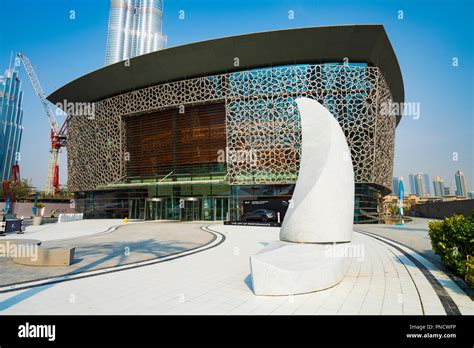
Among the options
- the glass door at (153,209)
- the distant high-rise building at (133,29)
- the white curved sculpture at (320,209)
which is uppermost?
the distant high-rise building at (133,29)

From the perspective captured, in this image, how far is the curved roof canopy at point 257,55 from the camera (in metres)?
23.0

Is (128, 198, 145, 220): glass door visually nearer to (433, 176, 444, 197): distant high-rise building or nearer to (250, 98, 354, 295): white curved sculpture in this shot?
(250, 98, 354, 295): white curved sculpture

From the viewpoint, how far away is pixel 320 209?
7.14 metres

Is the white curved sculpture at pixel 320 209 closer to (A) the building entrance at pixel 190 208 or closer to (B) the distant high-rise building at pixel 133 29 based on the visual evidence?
(A) the building entrance at pixel 190 208

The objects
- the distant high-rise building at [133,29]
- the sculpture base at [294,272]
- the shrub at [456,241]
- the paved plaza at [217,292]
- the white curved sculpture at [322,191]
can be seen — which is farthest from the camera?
the distant high-rise building at [133,29]

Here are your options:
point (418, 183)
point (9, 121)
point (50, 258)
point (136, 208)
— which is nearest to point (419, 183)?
point (418, 183)

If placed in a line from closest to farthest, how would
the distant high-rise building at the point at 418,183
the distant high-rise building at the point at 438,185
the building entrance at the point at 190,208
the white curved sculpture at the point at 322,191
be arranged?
the white curved sculpture at the point at 322,191 < the building entrance at the point at 190,208 < the distant high-rise building at the point at 438,185 < the distant high-rise building at the point at 418,183

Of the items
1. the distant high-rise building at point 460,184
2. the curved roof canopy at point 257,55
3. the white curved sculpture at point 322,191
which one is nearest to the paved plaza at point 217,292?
the white curved sculpture at point 322,191

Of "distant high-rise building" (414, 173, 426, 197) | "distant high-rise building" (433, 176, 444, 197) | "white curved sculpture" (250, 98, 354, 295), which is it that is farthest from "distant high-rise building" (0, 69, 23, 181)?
"distant high-rise building" (414, 173, 426, 197)

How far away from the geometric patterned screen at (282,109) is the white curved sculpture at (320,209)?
16.1 metres

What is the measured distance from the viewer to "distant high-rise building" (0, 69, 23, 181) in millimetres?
87625

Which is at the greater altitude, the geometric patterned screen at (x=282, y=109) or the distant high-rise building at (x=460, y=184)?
the geometric patterned screen at (x=282, y=109)

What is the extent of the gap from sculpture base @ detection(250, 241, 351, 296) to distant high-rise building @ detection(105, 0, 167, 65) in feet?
280
